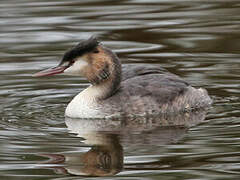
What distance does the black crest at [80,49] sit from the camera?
38.2ft

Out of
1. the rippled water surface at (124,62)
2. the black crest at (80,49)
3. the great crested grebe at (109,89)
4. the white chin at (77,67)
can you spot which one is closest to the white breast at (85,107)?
the great crested grebe at (109,89)

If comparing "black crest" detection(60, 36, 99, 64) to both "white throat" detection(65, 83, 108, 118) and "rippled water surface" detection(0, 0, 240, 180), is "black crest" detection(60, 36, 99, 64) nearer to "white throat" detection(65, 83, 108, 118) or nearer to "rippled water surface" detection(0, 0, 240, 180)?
"white throat" detection(65, 83, 108, 118)

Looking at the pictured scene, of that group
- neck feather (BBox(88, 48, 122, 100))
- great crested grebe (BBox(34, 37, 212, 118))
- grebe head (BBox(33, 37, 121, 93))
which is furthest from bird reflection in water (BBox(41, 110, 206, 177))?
grebe head (BBox(33, 37, 121, 93))

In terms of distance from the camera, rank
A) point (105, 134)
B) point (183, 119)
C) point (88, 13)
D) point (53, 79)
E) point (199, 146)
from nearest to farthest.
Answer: point (199, 146)
point (105, 134)
point (183, 119)
point (53, 79)
point (88, 13)

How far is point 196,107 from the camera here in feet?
40.7

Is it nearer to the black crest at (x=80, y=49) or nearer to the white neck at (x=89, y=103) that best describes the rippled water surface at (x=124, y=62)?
the white neck at (x=89, y=103)

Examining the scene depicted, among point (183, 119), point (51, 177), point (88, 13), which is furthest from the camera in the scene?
point (88, 13)

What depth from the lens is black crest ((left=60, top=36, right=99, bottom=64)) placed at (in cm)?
1163

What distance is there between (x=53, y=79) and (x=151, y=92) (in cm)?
221

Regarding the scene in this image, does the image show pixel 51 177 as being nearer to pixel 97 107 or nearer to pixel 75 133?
pixel 75 133

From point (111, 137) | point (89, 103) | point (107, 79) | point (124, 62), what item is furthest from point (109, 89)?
point (124, 62)

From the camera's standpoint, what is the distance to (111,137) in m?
10.7

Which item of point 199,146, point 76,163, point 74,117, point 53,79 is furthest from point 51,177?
point 53,79

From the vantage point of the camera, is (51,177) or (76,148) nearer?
(51,177)
